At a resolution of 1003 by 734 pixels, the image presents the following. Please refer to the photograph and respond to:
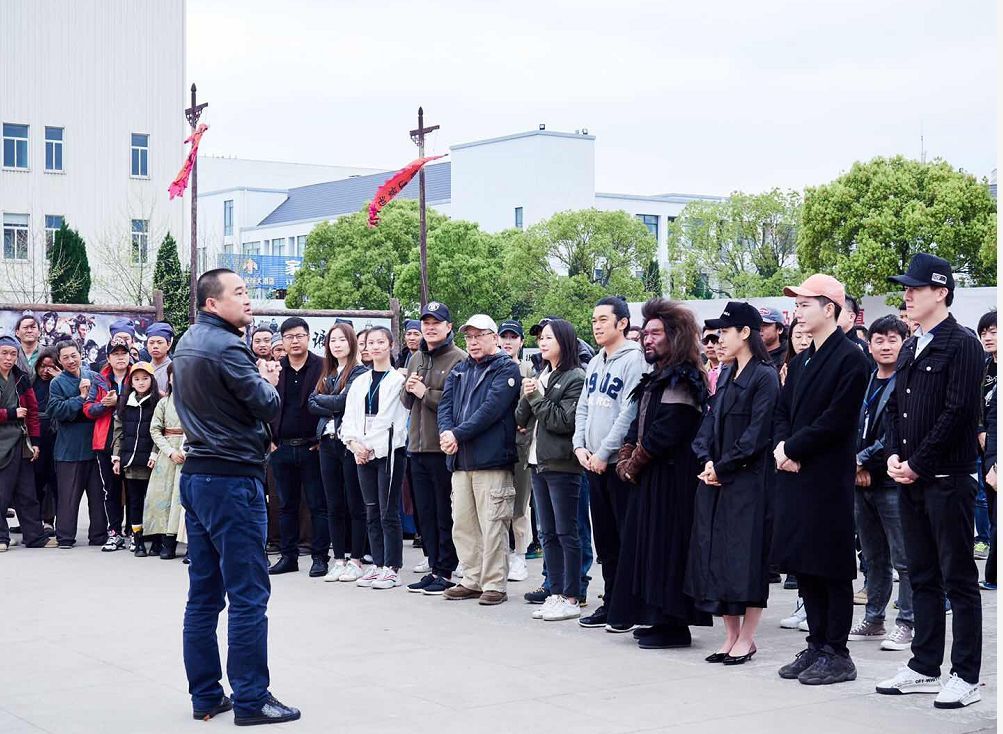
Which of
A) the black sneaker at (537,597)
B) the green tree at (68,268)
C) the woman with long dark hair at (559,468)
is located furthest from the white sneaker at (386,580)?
the green tree at (68,268)

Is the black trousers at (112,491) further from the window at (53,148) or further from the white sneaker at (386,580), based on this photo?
the window at (53,148)

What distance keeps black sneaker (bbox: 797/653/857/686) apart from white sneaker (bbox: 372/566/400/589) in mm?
4398

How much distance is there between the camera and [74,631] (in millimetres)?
9219

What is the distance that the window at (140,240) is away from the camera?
4934 centimetres

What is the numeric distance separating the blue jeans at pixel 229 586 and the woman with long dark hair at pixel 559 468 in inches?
124

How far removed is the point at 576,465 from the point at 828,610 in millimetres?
2458

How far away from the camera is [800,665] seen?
7672 millimetres

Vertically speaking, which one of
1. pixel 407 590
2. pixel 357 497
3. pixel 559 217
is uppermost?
pixel 559 217

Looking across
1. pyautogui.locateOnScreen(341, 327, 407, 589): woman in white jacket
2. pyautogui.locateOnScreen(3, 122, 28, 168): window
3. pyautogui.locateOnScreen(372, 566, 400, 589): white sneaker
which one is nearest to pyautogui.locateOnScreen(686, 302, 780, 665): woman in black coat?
pyautogui.locateOnScreen(341, 327, 407, 589): woman in white jacket

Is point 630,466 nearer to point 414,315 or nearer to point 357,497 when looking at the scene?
point 357,497

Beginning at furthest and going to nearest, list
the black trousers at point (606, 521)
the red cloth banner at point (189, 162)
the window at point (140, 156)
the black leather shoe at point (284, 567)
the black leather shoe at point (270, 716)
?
the window at point (140, 156) → the red cloth banner at point (189, 162) → the black leather shoe at point (284, 567) → the black trousers at point (606, 521) → the black leather shoe at point (270, 716)

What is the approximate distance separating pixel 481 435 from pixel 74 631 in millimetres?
3185

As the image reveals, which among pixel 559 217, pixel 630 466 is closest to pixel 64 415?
pixel 630 466

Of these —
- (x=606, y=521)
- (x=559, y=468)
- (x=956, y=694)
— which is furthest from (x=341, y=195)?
(x=956, y=694)
